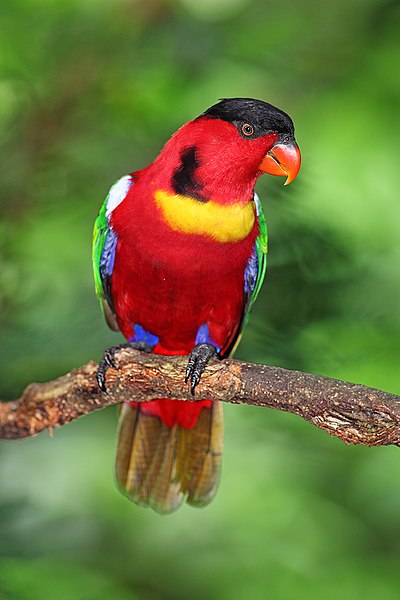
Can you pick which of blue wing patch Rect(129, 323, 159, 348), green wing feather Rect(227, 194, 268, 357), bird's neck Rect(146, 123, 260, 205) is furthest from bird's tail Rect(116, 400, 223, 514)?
bird's neck Rect(146, 123, 260, 205)

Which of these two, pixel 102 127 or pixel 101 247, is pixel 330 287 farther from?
pixel 102 127

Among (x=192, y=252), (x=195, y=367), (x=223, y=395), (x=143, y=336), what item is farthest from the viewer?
(x=143, y=336)

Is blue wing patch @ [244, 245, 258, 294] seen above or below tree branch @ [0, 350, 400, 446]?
above

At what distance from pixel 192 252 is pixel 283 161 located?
0.38 m

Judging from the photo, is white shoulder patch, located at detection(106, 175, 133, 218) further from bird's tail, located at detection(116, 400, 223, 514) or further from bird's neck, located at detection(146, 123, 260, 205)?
bird's tail, located at detection(116, 400, 223, 514)

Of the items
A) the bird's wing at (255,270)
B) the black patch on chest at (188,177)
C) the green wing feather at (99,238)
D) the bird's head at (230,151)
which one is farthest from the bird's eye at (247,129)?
the green wing feather at (99,238)

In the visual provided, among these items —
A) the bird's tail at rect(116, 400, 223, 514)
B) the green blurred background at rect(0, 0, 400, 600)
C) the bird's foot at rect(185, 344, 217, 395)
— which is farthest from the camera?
the bird's tail at rect(116, 400, 223, 514)

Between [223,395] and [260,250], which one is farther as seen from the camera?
[260,250]

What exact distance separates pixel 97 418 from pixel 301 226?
A: 4.84 ft

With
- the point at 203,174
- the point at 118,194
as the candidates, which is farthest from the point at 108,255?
the point at 203,174

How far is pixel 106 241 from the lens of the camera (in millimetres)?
2398

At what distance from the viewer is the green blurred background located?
245 centimetres

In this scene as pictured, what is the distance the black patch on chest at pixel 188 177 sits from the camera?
220cm

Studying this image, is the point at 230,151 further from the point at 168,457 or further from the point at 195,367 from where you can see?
the point at 168,457
